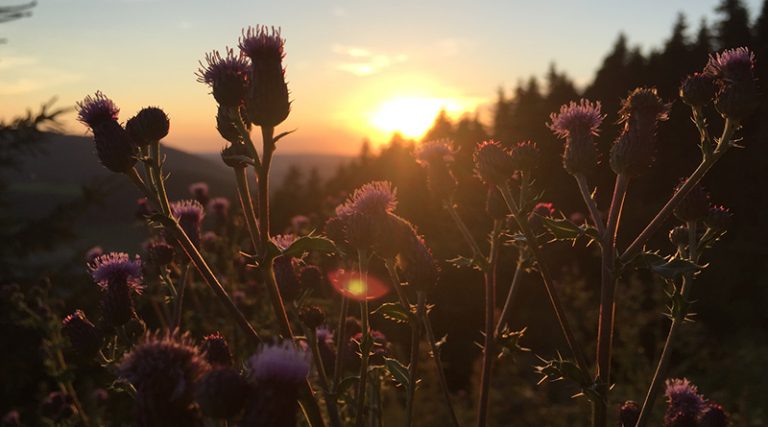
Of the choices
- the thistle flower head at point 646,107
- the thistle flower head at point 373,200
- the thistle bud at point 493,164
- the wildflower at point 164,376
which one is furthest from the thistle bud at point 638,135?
the wildflower at point 164,376

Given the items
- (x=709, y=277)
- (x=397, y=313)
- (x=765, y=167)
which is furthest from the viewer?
(x=765, y=167)

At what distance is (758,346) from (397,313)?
62.4ft

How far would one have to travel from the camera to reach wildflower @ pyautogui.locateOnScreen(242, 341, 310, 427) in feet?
5.78

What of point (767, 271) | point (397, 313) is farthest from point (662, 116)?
point (767, 271)

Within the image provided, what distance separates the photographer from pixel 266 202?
2.23 m

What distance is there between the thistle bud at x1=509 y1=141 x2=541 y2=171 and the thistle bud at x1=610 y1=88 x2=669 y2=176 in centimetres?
43

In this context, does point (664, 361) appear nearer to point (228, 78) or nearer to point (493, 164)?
point (493, 164)

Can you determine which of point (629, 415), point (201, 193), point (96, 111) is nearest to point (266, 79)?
point (96, 111)

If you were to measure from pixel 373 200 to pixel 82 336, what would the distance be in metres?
1.78

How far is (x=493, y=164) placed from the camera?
10.6 feet

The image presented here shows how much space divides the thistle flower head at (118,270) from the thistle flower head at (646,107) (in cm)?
282

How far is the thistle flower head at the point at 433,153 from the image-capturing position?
13.8ft

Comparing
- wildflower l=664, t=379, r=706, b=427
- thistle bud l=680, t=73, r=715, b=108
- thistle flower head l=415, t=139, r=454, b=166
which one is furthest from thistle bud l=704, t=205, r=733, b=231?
thistle flower head l=415, t=139, r=454, b=166

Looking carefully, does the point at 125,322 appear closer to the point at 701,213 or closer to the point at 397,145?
the point at 701,213
